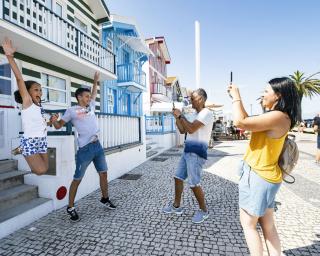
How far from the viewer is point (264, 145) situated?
191 centimetres

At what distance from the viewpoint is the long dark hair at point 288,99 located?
6.06 feet

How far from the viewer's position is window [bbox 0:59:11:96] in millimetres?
6016

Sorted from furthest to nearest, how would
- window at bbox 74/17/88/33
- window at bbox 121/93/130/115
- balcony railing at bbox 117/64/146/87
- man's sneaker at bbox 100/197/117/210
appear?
window at bbox 121/93/130/115 < balcony railing at bbox 117/64/146/87 < window at bbox 74/17/88/33 < man's sneaker at bbox 100/197/117/210

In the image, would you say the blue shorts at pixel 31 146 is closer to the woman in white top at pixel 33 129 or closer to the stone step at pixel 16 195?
the woman in white top at pixel 33 129

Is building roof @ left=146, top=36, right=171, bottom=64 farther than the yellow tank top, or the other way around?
building roof @ left=146, top=36, right=171, bottom=64

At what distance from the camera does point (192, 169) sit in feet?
11.1

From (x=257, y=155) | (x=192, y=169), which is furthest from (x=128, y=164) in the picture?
(x=257, y=155)

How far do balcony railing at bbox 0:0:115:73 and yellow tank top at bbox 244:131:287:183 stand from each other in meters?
5.75

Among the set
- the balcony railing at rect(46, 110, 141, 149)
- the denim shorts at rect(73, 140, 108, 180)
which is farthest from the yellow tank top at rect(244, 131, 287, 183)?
the balcony railing at rect(46, 110, 141, 149)

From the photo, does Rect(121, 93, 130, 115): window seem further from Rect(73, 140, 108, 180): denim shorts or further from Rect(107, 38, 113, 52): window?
Rect(73, 140, 108, 180): denim shorts

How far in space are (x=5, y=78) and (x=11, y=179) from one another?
3.36m

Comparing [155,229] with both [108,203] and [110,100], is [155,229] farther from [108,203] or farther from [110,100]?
[110,100]

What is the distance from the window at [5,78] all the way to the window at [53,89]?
4.68 ft

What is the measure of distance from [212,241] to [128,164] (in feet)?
15.5
